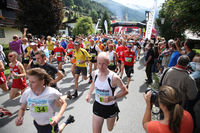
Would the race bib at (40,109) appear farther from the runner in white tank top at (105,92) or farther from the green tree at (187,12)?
the green tree at (187,12)

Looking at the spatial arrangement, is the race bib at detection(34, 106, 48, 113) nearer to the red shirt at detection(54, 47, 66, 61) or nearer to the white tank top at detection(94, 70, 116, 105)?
the white tank top at detection(94, 70, 116, 105)

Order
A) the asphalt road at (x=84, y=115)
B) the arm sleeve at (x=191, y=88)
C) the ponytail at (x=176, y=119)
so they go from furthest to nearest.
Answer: the asphalt road at (x=84, y=115)
the arm sleeve at (x=191, y=88)
the ponytail at (x=176, y=119)

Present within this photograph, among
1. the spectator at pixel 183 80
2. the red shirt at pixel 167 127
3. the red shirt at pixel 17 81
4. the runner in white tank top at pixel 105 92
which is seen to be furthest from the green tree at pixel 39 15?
the red shirt at pixel 167 127

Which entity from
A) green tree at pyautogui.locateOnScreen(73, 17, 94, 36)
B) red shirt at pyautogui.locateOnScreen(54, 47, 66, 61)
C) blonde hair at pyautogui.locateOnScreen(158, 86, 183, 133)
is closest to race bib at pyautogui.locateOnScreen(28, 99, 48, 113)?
blonde hair at pyautogui.locateOnScreen(158, 86, 183, 133)

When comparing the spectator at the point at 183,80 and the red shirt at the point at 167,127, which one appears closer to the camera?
the red shirt at the point at 167,127

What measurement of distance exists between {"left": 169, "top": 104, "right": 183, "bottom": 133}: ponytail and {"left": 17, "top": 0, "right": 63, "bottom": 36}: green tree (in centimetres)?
1875

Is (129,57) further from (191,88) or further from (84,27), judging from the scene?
(84,27)

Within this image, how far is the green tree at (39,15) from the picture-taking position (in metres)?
17.2

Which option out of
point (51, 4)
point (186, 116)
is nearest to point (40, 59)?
point (186, 116)

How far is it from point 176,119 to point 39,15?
1902 centimetres

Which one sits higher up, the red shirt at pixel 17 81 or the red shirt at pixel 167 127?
the red shirt at pixel 167 127

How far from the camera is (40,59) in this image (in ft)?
11.0

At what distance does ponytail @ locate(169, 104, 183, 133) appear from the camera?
54.3 inches

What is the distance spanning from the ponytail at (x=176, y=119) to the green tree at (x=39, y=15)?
18.8 metres
